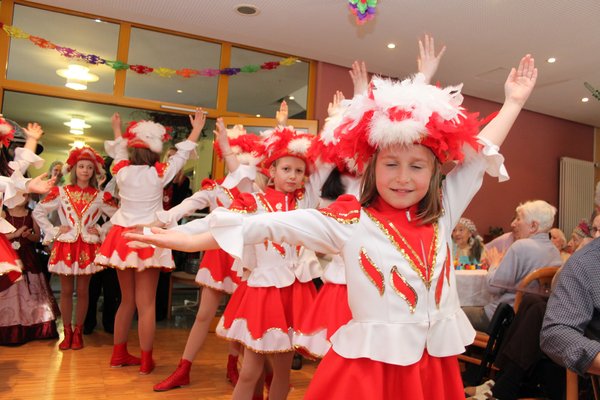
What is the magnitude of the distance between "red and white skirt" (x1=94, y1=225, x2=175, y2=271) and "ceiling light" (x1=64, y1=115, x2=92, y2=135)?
2.35 metres

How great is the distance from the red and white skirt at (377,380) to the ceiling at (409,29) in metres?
3.83

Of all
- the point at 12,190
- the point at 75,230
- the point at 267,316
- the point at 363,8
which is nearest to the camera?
the point at 267,316

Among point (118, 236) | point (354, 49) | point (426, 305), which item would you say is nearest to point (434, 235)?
point (426, 305)

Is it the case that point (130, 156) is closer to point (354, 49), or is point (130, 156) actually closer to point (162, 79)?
point (162, 79)

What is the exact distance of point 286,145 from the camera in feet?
8.00

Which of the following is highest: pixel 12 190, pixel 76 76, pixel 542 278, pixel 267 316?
pixel 76 76

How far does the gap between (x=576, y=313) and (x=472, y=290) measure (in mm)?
1894

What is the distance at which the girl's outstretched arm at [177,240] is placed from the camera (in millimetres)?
1171

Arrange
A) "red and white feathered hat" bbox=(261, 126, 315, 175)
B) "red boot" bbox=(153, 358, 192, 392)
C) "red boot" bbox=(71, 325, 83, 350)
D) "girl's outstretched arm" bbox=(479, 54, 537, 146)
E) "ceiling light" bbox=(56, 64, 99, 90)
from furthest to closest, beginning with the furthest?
"ceiling light" bbox=(56, 64, 99, 90) < "red boot" bbox=(71, 325, 83, 350) < "red boot" bbox=(153, 358, 192, 392) < "red and white feathered hat" bbox=(261, 126, 315, 175) < "girl's outstretched arm" bbox=(479, 54, 537, 146)

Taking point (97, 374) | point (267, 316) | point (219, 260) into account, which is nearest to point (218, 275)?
point (219, 260)

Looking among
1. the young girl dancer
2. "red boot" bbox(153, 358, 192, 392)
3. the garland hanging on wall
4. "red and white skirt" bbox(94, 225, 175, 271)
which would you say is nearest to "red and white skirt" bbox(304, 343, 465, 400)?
the young girl dancer

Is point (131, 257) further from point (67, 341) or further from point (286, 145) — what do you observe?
point (286, 145)

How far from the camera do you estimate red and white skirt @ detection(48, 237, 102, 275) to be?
157 inches

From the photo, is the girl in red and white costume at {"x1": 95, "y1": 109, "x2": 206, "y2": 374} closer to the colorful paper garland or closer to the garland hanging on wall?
the colorful paper garland
